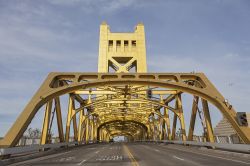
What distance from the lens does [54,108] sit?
27422 mm

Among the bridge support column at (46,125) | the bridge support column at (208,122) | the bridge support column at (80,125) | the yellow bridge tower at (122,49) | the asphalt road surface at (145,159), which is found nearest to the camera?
the asphalt road surface at (145,159)

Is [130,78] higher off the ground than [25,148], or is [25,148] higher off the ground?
[130,78]

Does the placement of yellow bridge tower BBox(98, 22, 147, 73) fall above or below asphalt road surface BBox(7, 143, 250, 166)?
above

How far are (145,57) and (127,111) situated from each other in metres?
14.5

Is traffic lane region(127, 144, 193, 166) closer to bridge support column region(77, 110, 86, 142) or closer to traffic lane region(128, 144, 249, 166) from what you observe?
traffic lane region(128, 144, 249, 166)

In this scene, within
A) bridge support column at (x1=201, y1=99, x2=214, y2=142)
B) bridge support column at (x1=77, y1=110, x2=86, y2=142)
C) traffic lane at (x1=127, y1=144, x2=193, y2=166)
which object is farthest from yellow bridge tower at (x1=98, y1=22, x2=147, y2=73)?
traffic lane at (x1=127, y1=144, x2=193, y2=166)

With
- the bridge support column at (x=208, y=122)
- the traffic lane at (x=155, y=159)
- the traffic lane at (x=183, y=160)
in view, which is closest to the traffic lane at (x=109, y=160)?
the traffic lane at (x=155, y=159)

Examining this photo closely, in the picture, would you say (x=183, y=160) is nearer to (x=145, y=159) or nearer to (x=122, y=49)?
(x=145, y=159)

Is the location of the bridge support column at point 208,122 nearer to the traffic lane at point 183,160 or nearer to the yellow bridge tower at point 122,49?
the traffic lane at point 183,160

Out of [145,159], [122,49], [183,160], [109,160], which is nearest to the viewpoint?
[183,160]

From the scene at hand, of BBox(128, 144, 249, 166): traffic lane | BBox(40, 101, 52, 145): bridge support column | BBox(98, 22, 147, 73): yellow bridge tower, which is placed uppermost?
BBox(98, 22, 147, 73): yellow bridge tower

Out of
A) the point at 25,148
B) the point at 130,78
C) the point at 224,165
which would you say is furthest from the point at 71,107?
the point at 224,165

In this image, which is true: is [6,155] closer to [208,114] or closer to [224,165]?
[224,165]

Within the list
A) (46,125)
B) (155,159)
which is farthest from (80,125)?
(155,159)
